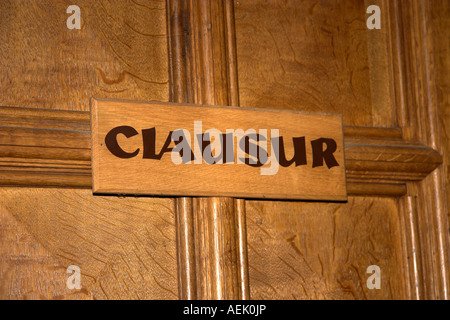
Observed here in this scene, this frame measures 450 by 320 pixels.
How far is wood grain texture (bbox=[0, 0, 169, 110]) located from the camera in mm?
1499

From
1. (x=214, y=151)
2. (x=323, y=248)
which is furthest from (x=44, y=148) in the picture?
(x=323, y=248)

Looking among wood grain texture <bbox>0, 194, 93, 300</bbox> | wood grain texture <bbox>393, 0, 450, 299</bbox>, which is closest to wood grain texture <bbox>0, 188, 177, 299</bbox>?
wood grain texture <bbox>0, 194, 93, 300</bbox>

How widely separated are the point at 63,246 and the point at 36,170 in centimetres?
14

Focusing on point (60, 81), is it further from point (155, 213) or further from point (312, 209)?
point (312, 209)

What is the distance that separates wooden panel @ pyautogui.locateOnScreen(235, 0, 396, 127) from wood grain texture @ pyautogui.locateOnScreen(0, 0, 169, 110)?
188mm

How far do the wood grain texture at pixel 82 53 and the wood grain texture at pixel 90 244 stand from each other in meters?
0.19

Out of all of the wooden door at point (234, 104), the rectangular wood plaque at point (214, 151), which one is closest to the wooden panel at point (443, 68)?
the wooden door at point (234, 104)

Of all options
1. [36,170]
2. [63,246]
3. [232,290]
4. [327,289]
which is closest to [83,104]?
[36,170]

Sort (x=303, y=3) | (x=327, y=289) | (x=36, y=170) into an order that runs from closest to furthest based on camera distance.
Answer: (x=36, y=170)
(x=327, y=289)
(x=303, y=3)

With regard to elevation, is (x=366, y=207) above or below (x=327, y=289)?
above

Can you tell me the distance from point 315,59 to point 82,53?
501 millimetres

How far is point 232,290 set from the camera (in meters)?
1.51

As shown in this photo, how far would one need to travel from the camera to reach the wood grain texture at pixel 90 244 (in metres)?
1.42

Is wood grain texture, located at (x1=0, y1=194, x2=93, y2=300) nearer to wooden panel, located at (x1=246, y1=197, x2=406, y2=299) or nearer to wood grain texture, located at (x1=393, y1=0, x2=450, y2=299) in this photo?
wooden panel, located at (x1=246, y1=197, x2=406, y2=299)
